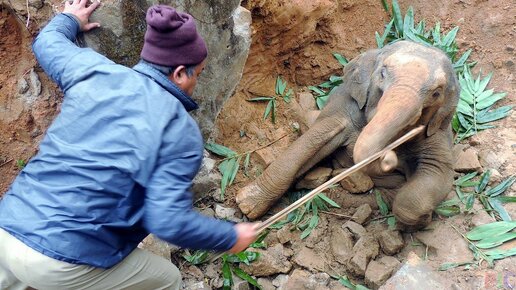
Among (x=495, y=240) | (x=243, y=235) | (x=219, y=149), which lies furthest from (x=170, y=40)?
(x=495, y=240)

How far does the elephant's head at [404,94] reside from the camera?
397 centimetres

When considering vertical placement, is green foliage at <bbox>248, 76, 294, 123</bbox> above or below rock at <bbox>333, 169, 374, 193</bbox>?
above

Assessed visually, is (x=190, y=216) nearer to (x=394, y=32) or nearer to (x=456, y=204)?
(x=456, y=204)

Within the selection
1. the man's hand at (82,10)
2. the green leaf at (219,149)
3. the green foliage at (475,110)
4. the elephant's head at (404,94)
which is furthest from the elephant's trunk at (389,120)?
the man's hand at (82,10)

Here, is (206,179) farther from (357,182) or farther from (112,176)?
(112,176)

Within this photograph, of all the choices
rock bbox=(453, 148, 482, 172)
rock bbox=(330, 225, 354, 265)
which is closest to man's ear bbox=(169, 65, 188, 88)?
rock bbox=(330, 225, 354, 265)

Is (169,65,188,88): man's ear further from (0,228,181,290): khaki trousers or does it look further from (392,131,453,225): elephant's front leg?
(392,131,453,225): elephant's front leg

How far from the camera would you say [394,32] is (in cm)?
629

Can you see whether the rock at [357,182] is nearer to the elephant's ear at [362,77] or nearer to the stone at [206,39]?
the elephant's ear at [362,77]

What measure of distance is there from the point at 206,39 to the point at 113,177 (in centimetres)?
211

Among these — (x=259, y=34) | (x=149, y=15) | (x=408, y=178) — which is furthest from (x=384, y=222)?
(x=149, y=15)

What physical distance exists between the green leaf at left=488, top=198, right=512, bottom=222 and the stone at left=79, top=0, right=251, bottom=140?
2146 millimetres

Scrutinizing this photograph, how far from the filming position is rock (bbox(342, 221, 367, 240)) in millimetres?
4793

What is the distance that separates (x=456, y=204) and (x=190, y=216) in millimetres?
2791
